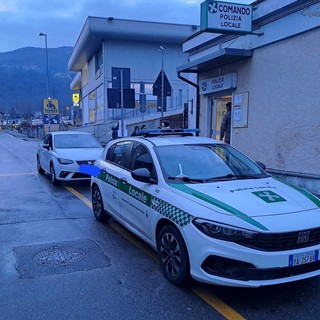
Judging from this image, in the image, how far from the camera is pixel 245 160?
5.35 m

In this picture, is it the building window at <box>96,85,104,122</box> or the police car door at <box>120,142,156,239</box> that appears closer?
the police car door at <box>120,142,156,239</box>

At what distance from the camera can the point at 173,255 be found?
4074mm

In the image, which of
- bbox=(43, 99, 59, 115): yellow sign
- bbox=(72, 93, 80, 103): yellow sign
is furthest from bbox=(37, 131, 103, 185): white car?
bbox=(72, 93, 80, 103): yellow sign

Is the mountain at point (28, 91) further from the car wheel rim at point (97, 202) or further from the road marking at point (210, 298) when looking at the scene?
the road marking at point (210, 298)

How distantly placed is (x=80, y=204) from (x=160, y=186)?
4009 mm

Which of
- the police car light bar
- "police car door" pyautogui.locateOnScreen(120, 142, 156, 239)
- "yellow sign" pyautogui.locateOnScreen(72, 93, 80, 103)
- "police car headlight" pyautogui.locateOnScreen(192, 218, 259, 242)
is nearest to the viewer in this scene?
"police car headlight" pyautogui.locateOnScreen(192, 218, 259, 242)

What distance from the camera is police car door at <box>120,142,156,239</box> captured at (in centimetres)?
468

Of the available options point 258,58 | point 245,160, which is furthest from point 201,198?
point 258,58

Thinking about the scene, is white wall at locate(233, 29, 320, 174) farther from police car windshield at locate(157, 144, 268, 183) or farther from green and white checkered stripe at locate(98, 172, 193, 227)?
green and white checkered stripe at locate(98, 172, 193, 227)

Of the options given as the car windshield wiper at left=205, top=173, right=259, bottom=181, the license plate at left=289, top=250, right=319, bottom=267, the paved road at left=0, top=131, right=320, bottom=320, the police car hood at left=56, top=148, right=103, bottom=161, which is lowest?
the paved road at left=0, top=131, right=320, bottom=320

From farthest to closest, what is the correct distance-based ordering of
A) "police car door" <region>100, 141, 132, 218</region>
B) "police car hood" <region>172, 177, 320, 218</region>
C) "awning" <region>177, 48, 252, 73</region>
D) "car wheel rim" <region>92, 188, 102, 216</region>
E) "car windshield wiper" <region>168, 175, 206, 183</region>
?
1. "awning" <region>177, 48, 252, 73</region>
2. "car wheel rim" <region>92, 188, 102, 216</region>
3. "police car door" <region>100, 141, 132, 218</region>
4. "car windshield wiper" <region>168, 175, 206, 183</region>
5. "police car hood" <region>172, 177, 320, 218</region>

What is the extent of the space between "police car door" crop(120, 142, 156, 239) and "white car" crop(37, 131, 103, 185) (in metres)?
4.78

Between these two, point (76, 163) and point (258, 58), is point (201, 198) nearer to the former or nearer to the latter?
point (76, 163)

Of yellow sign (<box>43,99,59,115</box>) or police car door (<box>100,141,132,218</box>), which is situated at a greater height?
yellow sign (<box>43,99,59,115</box>)
